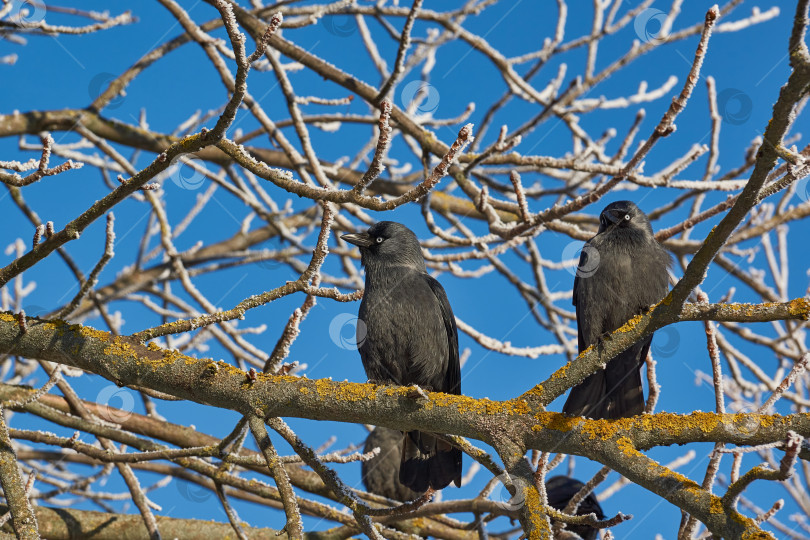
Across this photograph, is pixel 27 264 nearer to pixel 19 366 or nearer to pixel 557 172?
pixel 19 366

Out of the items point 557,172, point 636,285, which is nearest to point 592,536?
point 636,285

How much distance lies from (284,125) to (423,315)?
2401 mm

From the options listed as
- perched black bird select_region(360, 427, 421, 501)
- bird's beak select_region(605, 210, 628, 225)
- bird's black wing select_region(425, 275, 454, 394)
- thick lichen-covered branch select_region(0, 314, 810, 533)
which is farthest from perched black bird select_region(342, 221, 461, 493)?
perched black bird select_region(360, 427, 421, 501)

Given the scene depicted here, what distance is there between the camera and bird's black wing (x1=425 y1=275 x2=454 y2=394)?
17.7 ft

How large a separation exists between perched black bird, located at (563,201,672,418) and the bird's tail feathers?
0.99 m

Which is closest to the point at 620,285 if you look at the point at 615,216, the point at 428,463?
the point at 615,216

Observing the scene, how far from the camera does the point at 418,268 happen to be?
18.4 feet

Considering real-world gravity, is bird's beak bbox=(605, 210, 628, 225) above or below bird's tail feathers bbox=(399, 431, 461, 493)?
above

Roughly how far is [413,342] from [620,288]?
4.46 feet

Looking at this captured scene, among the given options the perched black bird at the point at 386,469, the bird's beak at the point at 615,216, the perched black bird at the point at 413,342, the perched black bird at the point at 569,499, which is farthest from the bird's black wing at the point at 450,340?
the perched black bird at the point at 386,469

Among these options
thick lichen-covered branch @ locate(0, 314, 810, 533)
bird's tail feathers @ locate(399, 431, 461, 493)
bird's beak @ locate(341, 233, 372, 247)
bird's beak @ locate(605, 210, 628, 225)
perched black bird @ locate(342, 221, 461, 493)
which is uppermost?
bird's beak @ locate(341, 233, 372, 247)

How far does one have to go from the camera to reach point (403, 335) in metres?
5.07

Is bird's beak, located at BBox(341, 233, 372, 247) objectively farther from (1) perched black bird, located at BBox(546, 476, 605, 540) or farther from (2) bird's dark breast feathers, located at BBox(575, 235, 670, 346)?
(1) perched black bird, located at BBox(546, 476, 605, 540)

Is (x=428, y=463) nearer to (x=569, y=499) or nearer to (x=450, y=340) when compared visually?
(x=450, y=340)
